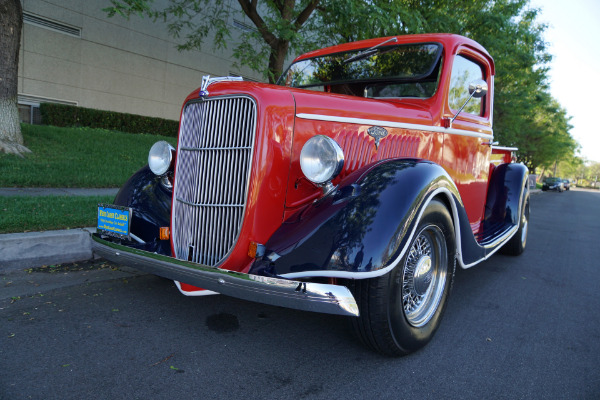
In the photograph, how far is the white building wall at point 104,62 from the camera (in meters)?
12.2

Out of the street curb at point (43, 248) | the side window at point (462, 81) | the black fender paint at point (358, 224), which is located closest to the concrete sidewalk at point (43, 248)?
the street curb at point (43, 248)

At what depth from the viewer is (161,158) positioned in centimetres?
319

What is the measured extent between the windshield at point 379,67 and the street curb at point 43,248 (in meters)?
2.60

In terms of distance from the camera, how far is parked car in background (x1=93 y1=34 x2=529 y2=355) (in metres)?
2.12

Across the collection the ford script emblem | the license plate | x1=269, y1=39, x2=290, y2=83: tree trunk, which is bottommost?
the license plate

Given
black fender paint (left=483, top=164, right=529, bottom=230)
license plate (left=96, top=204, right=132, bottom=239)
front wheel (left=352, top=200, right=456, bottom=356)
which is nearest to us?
front wheel (left=352, top=200, right=456, bottom=356)

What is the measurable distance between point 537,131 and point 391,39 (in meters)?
31.5

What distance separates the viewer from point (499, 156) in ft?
16.9

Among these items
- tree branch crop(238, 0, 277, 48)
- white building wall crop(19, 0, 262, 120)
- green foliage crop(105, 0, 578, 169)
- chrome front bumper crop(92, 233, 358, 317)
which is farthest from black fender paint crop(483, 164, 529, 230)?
white building wall crop(19, 0, 262, 120)

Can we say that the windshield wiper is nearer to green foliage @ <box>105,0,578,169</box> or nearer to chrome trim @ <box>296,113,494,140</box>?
chrome trim @ <box>296,113,494,140</box>

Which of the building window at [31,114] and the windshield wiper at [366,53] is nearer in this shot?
→ the windshield wiper at [366,53]

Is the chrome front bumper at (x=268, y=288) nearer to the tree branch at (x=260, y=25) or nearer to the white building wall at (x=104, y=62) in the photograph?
the tree branch at (x=260, y=25)

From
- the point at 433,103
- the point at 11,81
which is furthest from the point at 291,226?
the point at 11,81

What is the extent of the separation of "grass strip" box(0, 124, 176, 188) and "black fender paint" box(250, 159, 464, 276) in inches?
216
